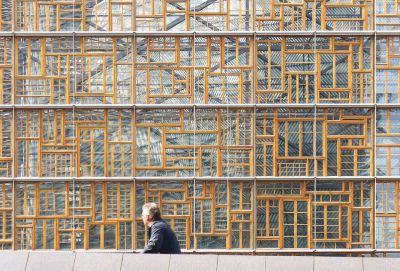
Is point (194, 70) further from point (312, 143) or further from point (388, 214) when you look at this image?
point (388, 214)

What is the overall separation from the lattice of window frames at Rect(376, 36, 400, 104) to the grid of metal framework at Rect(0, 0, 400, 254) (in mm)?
20

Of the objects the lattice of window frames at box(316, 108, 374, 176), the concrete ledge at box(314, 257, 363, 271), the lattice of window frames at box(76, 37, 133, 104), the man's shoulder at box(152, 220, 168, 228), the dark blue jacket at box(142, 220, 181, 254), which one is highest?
the lattice of window frames at box(76, 37, 133, 104)

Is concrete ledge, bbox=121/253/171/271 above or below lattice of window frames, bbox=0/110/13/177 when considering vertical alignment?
below

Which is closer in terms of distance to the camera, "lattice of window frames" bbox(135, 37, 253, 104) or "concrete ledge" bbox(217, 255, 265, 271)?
"concrete ledge" bbox(217, 255, 265, 271)

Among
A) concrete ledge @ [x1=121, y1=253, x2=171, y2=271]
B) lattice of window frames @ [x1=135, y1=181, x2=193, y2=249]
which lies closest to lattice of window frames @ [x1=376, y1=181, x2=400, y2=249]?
lattice of window frames @ [x1=135, y1=181, x2=193, y2=249]

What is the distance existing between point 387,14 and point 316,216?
3.05 meters

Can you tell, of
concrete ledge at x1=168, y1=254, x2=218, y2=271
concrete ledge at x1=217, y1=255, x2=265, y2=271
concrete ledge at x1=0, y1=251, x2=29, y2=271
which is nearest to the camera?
concrete ledge at x1=168, y1=254, x2=218, y2=271

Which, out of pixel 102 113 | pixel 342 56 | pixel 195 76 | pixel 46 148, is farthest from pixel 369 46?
pixel 46 148

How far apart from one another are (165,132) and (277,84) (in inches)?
68.4

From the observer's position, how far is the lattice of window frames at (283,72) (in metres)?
9.40

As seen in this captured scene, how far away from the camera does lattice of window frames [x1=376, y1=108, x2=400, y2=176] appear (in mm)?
9391

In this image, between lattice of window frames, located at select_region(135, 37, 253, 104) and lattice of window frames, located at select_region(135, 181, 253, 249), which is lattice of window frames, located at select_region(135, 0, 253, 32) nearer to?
lattice of window frames, located at select_region(135, 37, 253, 104)

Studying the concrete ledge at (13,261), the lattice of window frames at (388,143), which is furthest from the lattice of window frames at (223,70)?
the concrete ledge at (13,261)

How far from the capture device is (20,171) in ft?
30.9
